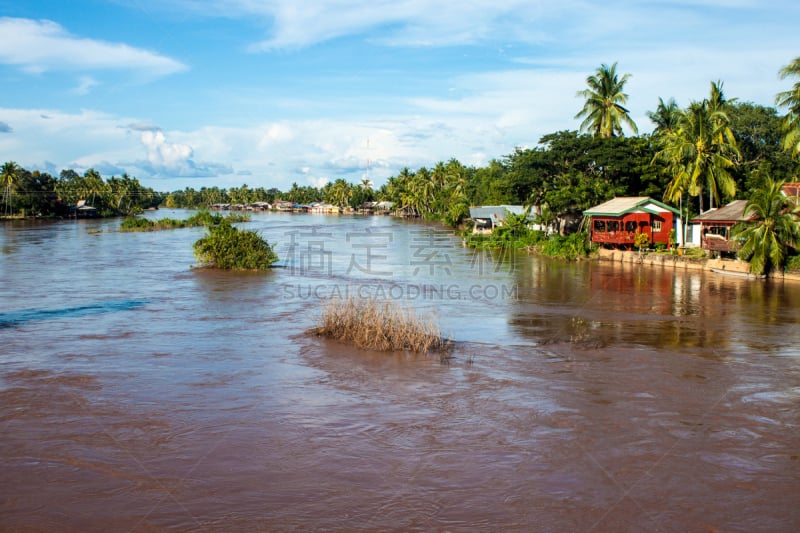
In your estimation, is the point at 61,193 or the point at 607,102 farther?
the point at 61,193

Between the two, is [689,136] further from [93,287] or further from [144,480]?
[144,480]

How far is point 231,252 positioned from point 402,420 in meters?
20.0

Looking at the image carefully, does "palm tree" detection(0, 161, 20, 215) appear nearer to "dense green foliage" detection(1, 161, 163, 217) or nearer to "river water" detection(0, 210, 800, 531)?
"dense green foliage" detection(1, 161, 163, 217)

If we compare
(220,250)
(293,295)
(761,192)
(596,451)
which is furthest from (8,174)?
(596,451)

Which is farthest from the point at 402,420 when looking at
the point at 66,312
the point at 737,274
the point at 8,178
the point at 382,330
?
the point at 8,178

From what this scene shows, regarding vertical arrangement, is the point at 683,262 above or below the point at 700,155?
below

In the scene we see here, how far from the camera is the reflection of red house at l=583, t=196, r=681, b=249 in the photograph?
34156 millimetres

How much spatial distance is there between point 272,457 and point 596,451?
13.2 ft

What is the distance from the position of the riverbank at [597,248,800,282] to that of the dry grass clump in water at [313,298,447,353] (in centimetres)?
1727

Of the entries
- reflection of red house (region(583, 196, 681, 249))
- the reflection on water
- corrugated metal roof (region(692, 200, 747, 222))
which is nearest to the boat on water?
corrugated metal roof (region(692, 200, 747, 222))

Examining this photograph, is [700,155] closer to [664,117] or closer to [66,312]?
[664,117]

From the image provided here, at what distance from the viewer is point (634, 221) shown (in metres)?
34.5

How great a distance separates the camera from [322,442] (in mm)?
8773

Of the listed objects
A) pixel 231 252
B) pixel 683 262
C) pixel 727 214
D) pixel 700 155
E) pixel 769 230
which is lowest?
pixel 683 262
